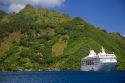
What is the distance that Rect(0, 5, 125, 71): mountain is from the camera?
506 feet

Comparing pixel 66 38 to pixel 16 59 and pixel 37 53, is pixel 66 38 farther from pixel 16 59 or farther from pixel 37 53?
pixel 16 59

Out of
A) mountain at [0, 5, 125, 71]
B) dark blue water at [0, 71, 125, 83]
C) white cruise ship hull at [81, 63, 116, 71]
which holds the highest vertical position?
mountain at [0, 5, 125, 71]

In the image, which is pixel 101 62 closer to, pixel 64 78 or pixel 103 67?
pixel 103 67

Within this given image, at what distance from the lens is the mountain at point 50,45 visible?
154 meters

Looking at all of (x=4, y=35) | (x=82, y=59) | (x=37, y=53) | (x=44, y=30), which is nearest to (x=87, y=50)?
(x=82, y=59)

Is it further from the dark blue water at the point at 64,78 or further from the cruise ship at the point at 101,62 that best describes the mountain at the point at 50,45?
the dark blue water at the point at 64,78

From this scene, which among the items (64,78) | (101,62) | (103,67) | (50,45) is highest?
(50,45)

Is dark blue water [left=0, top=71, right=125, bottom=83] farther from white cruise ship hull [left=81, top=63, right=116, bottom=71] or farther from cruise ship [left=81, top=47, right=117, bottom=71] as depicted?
cruise ship [left=81, top=47, right=117, bottom=71]

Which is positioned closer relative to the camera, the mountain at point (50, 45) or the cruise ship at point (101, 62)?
the cruise ship at point (101, 62)

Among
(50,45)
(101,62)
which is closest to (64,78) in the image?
(101,62)

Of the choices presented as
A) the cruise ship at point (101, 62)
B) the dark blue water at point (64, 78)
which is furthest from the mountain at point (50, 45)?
the dark blue water at point (64, 78)

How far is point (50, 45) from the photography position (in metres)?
177

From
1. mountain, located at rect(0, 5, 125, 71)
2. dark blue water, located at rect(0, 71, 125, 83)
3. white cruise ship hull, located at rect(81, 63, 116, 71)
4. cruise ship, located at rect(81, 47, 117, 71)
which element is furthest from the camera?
mountain, located at rect(0, 5, 125, 71)

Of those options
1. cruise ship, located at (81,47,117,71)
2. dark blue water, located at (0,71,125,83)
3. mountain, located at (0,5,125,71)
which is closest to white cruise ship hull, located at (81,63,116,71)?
cruise ship, located at (81,47,117,71)
